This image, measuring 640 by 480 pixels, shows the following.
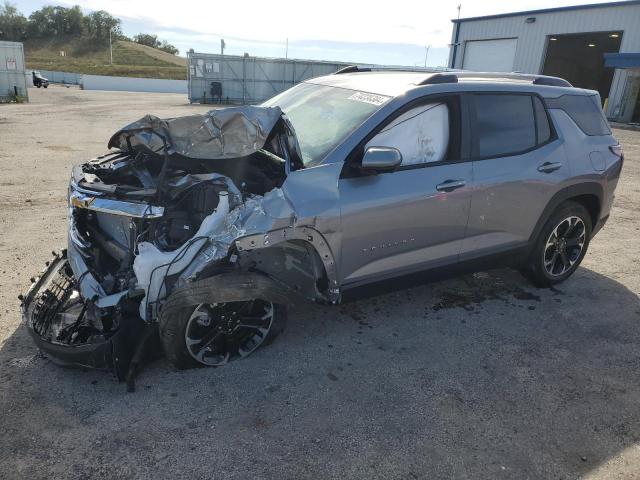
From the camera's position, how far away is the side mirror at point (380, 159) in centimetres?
323

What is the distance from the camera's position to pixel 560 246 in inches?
187

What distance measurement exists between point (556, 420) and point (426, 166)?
189cm

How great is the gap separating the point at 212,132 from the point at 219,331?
1.38 metres

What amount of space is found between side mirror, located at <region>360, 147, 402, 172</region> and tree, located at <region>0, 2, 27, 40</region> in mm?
106668

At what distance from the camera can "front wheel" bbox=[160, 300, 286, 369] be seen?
9.93 ft

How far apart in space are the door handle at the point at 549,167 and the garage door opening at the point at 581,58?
1172 inches

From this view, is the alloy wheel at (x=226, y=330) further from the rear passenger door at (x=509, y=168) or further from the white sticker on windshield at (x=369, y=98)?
the rear passenger door at (x=509, y=168)

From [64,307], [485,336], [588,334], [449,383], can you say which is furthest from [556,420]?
[64,307]

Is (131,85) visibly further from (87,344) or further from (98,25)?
(98,25)

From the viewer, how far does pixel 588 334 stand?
13.2 feet

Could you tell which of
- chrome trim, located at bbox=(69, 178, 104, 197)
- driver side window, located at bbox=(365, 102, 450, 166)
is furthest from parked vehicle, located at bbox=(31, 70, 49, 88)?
driver side window, located at bbox=(365, 102, 450, 166)

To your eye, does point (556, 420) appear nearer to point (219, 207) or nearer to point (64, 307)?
point (219, 207)

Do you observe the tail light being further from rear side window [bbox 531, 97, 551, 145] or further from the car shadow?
the car shadow

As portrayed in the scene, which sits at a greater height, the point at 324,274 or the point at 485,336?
the point at 324,274
